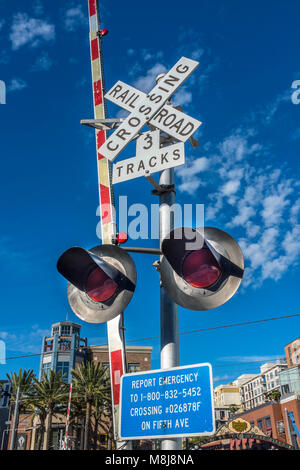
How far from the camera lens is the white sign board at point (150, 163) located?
148 inches

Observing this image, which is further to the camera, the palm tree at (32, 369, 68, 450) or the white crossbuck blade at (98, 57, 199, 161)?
the palm tree at (32, 369, 68, 450)

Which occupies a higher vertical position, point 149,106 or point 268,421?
point 268,421

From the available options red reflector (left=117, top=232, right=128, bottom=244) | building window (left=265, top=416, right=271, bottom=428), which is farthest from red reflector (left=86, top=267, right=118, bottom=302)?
building window (left=265, top=416, right=271, bottom=428)

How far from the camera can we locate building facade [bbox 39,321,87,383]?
63941 mm

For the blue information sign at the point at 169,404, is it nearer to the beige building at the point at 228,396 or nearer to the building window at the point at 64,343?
the building window at the point at 64,343

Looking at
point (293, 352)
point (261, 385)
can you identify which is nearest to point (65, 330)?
point (293, 352)

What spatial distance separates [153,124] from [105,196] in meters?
4.13

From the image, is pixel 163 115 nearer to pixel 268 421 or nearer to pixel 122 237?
pixel 122 237

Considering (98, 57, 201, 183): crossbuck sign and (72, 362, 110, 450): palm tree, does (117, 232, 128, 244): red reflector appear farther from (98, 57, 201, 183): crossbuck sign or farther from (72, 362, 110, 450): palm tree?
(72, 362, 110, 450): palm tree

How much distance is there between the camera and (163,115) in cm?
402

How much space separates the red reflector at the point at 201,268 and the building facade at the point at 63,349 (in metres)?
55.5

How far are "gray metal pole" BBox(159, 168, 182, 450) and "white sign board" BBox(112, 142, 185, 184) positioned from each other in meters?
0.58

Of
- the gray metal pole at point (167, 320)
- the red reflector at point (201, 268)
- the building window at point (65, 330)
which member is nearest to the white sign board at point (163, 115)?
the gray metal pole at point (167, 320)
